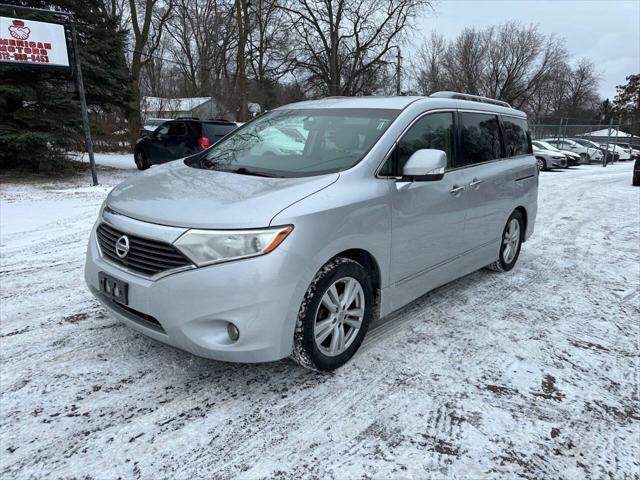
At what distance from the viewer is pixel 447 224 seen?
381 cm

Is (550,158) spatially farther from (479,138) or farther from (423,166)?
(423,166)

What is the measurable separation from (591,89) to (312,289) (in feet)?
256

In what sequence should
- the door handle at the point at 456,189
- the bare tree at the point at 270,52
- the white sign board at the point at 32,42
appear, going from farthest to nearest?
the bare tree at the point at 270,52 < the white sign board at the point at 32,42 < the door handle at the point at 456,189

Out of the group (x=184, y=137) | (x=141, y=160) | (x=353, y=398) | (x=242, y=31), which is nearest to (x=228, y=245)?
(x=353, y=398)

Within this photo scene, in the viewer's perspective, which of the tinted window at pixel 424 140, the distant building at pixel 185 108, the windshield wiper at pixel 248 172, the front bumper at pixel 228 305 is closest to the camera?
the front bumper at pixel 228 305

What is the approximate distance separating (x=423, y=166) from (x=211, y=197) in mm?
1423

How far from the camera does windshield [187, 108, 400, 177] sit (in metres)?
3.25

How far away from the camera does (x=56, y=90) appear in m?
11.8

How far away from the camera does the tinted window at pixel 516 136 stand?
498 cm

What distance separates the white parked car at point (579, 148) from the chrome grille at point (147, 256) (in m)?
28.3

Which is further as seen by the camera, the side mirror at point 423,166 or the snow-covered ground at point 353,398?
the side mirror at point 423,166

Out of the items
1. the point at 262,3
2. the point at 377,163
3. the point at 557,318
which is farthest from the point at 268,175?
the point at 262,3

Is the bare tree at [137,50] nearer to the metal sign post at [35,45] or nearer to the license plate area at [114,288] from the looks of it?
the metal sign post at [35,45]

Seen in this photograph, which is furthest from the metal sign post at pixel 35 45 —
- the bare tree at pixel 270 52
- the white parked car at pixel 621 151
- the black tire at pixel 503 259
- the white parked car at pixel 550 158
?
the white parked car at pixel 621 151
